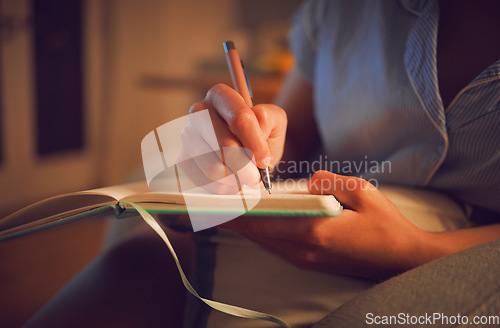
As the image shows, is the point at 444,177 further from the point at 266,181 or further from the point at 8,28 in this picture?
the point at 8,28

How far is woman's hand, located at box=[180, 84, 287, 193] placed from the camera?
29cm

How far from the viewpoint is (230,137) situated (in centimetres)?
32

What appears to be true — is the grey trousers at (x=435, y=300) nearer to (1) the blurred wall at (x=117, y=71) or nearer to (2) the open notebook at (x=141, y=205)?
(2) the open notebook at (x=141, y=205)

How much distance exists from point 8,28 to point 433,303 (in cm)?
189

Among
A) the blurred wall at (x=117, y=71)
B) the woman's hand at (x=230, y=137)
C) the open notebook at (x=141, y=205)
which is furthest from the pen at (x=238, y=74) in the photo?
the blurred wall at (x=117, y=71)

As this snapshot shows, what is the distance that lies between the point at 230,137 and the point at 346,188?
11cm

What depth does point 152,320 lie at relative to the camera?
1.22 feet

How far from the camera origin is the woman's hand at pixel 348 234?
0.29 meters

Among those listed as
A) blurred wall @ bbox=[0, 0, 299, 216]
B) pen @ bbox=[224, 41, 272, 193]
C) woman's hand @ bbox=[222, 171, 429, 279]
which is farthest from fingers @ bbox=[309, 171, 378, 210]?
blurred wall @ bbox=[0, 0, 299, 216]

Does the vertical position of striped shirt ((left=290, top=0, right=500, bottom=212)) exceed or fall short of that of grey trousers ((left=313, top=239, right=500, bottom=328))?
it exceeds it

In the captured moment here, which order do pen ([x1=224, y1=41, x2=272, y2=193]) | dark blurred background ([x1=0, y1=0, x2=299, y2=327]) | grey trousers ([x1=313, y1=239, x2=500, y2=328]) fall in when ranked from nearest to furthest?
1. grey trousers ([x1=313, y1=239, x2=500, y2=328])
2. pen ([x1=224, y1=41, x2=272, y2=193])
3. dark blurred background ([x1=0, y1=0, x2=299, y2=327])

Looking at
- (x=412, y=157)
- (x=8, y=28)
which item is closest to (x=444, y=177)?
(x=412, y=157)

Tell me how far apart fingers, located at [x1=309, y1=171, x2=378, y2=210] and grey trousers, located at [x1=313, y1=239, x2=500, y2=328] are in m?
0.07

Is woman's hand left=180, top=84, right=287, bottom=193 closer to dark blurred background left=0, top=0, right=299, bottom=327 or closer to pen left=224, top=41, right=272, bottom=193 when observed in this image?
pen left=224, top=41, right=272, bottom=193
